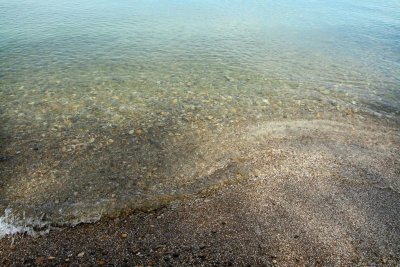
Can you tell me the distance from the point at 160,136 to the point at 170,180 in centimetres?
241

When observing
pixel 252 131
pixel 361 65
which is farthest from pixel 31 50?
pixel 361 65

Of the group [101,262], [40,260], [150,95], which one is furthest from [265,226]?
[150,95]

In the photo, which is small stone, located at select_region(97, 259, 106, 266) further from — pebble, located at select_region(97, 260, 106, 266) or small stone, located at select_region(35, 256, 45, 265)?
small stone, located at select_region(35, 256, 45, 265)

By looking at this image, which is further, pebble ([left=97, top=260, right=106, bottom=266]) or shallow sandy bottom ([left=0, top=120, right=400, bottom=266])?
shallow sandy bottom ([left=0, top=120, right=400, bottom=266])

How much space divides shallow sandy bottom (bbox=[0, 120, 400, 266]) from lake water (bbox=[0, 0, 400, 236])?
0.62m

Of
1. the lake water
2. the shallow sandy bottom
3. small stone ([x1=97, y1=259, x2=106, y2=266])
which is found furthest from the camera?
the lake water

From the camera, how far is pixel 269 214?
7.00m

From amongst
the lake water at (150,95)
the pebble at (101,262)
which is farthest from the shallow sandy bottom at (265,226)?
the lake water at (150,95)

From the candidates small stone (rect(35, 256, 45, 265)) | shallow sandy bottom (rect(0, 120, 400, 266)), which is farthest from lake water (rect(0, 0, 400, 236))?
small stone (rect(35, 256, 45, 265))

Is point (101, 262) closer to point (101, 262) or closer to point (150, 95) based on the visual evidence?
point (101, 262)

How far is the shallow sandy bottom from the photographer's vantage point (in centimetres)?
599

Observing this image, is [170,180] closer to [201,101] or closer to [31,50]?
[201,101]

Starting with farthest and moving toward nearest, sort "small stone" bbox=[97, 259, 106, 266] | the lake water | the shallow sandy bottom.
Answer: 1. the lake water
2. the shallow sandy bottom
3. "small stone" bbox=[97, 259, 106, 266]

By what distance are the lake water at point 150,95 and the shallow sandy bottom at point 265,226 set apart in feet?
2.02
